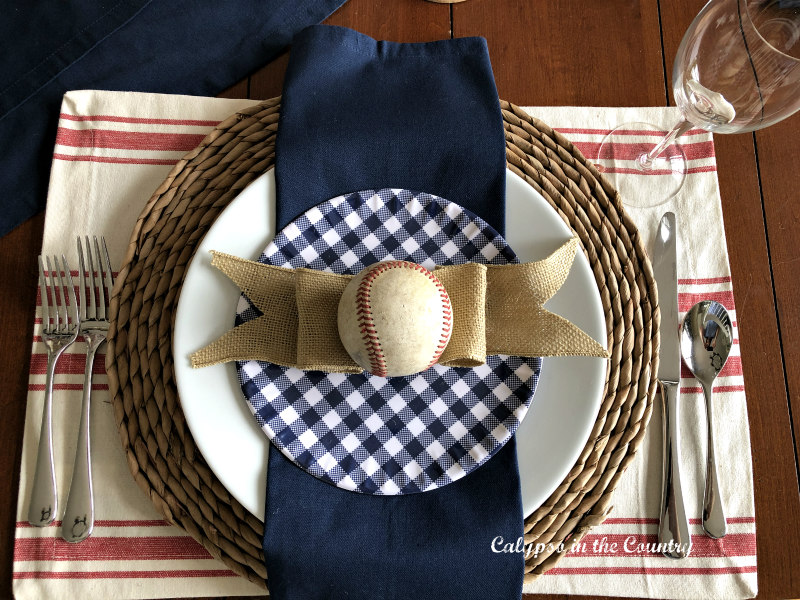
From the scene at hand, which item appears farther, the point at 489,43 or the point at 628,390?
the point at 489,43

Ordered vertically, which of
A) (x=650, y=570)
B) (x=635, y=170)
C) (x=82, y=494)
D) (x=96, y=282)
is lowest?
(x=650, y=570)

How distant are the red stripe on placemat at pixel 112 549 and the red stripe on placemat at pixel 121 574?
→ 13 millimetres

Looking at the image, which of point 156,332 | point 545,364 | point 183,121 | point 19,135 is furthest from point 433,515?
point 19,135

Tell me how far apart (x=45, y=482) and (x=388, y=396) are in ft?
1.12

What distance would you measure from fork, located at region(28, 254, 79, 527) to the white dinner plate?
0.16 meters

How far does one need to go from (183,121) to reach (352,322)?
35cm

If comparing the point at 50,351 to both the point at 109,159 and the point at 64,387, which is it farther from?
the point at 109,159

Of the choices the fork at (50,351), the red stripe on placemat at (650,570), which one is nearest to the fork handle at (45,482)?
the fork at (50,351)

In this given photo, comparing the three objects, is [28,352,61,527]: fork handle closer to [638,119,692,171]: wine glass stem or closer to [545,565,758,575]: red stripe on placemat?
[545,565,758,575]: red stripe on placemat

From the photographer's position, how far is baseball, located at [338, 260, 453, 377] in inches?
17.3

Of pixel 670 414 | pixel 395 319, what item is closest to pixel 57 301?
pixel 395 319

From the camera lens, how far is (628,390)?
54 cm

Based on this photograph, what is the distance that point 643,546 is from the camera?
Result: 1.90 feet

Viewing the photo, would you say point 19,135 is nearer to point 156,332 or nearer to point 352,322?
point 156,332
